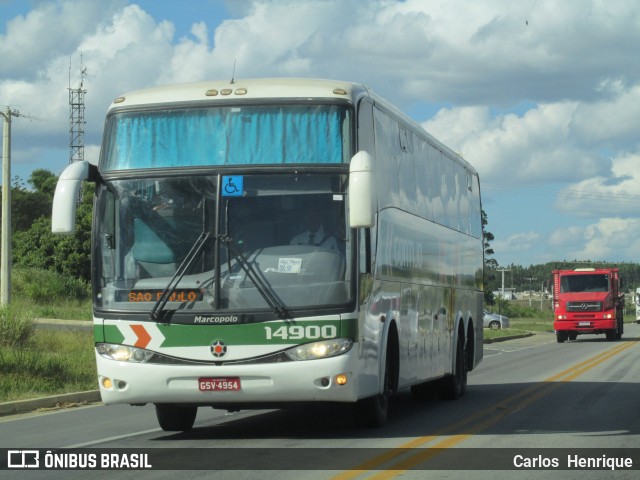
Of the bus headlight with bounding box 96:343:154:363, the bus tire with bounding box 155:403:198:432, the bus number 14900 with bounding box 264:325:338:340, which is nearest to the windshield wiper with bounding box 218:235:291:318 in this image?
the bus number 14900 with bounding box 264:325:338:340

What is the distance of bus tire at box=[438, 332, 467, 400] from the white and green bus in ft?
19.0

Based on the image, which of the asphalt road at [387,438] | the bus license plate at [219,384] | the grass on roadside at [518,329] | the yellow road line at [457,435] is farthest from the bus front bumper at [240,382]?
the grass on roadside at [518,329]

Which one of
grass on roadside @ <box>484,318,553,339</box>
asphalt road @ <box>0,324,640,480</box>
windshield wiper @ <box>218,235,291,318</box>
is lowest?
asphalt road @ <box>0,324,640,480</box>

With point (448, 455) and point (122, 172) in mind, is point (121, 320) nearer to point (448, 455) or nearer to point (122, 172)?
point (122, 172)

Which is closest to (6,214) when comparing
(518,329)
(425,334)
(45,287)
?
(45,287)

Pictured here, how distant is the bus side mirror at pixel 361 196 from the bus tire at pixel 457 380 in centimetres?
766

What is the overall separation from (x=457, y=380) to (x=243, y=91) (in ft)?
26.5

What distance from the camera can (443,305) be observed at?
57.1 feet

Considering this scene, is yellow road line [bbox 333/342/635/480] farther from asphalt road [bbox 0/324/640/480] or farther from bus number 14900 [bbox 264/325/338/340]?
bus number 14900 [bbox 264/325/338/340]

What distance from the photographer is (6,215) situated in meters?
39.3

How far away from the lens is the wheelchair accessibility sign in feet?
38.4

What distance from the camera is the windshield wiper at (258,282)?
11312 mm

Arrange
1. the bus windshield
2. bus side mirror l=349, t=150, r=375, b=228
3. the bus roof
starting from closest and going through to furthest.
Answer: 1. bus side mirror l=349, t=150, r=375, b=228
2. the bus windshield
3. the bus roof

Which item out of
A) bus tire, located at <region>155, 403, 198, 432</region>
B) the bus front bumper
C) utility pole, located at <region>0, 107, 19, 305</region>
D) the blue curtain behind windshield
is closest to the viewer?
the bus front bumper
